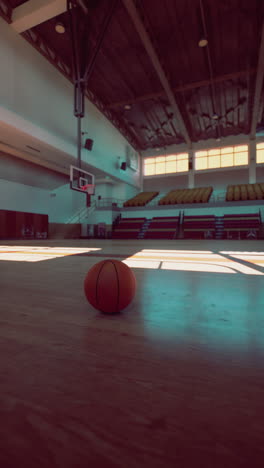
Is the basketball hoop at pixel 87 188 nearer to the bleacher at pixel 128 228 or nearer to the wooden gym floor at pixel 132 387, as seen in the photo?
the bleacher at pixel 128 228

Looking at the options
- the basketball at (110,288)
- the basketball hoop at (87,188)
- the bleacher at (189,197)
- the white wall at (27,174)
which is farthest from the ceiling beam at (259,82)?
the basketball at (110,288)

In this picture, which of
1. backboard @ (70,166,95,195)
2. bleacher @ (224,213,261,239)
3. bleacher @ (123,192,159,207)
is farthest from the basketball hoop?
bleacher @ (224,213,261,239)

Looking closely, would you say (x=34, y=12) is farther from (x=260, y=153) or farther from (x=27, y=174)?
(x=260, y=153)

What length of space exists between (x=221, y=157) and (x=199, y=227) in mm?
8320

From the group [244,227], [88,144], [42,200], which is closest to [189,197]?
[244,227]

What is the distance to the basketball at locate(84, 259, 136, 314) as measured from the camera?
4.58ft

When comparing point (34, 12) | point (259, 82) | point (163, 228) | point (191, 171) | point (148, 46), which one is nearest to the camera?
point (34, 12)

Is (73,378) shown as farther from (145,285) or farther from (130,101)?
(130,101)

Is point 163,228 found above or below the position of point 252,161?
below

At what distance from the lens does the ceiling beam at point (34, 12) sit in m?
7.91

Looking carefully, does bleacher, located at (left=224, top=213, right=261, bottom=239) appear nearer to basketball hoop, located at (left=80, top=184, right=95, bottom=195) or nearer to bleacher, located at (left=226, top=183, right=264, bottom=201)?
bleacher, located at (left=226, top=183, right=264, bottom=201)

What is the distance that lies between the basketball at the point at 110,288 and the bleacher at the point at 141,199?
15798mm

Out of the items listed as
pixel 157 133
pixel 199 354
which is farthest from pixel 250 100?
pixel 199 354

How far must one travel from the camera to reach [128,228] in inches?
609
